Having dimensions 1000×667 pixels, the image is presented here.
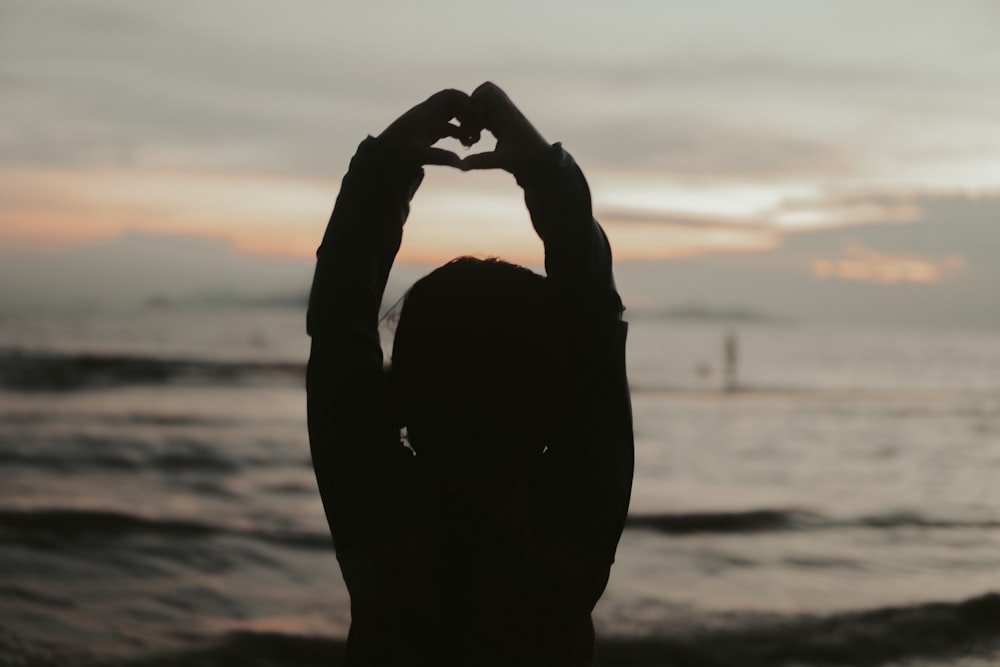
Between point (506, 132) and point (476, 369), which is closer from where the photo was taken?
point (476, 369)

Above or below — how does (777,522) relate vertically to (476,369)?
below

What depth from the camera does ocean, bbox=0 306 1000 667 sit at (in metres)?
4.91

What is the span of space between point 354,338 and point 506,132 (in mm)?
414

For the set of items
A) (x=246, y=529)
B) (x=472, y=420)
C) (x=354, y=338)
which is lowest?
(x=246, y=529)

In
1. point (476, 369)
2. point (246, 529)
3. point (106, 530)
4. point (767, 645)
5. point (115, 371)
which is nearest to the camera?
point (476, 369)

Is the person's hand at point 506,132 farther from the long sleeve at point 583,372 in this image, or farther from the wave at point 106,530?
the wave at point 106,530

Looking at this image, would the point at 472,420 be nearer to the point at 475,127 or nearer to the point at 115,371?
the point at 475,127

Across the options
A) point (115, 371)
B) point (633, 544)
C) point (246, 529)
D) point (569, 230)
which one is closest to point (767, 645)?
point (633, 544)

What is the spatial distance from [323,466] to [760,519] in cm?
790

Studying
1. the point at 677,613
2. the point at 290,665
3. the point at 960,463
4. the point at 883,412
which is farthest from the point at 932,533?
the point at 883,412

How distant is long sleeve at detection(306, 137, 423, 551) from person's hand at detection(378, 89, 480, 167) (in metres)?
0.03

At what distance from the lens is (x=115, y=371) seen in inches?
980

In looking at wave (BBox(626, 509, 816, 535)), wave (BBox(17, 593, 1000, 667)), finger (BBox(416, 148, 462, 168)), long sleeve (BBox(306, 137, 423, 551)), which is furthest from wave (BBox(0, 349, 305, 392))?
finger (BBox(416, 148, 462, 168))

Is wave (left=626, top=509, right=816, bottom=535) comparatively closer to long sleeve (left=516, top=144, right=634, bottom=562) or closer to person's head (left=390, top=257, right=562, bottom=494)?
long sleeve (left=516, top=144, right=634, bottom=562)
